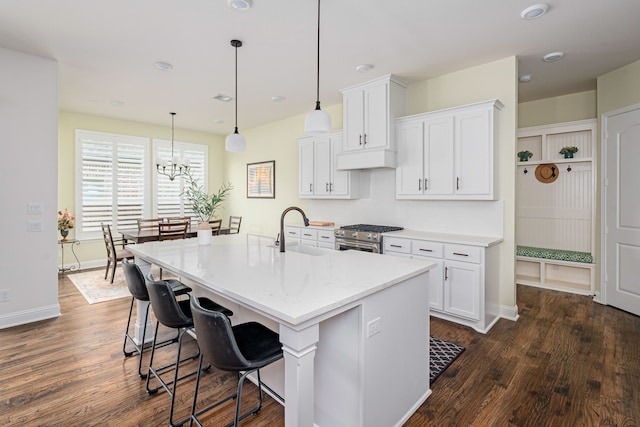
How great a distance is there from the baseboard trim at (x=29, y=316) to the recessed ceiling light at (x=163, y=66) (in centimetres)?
301

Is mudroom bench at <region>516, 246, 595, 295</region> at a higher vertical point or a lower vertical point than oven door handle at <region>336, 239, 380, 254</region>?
lower

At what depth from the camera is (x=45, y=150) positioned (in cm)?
361

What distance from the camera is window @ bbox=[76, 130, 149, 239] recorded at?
592 centimetres

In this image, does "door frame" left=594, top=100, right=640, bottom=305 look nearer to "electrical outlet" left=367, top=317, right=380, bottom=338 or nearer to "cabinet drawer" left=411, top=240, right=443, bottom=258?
"cabinet drawer" left=411, top=240, right=443, bottom=258

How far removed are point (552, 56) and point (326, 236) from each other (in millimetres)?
3460

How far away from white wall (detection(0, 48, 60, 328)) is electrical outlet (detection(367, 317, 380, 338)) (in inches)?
152

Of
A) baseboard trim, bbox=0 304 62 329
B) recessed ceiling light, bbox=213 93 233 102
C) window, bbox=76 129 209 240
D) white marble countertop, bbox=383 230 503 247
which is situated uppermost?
recessed ceiling light, bbox=213 93 233 102

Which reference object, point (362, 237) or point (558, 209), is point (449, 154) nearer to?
point (362, 237)

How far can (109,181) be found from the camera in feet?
20.4

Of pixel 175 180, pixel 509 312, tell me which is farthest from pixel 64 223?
pixel 509 312

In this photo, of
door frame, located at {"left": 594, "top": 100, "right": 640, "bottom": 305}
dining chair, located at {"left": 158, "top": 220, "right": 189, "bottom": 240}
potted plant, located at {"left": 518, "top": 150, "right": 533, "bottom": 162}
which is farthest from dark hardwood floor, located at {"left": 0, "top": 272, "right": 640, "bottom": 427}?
potted plant, located at {"left": 518, "top": 150, "right": 533, "bottom": 162}

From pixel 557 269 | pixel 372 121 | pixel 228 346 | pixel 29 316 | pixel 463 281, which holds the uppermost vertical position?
pixel 372 121

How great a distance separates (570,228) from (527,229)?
56 cm

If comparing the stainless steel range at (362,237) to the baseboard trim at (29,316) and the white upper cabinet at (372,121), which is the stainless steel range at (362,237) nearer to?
the white upper cabinet at (372,121)
